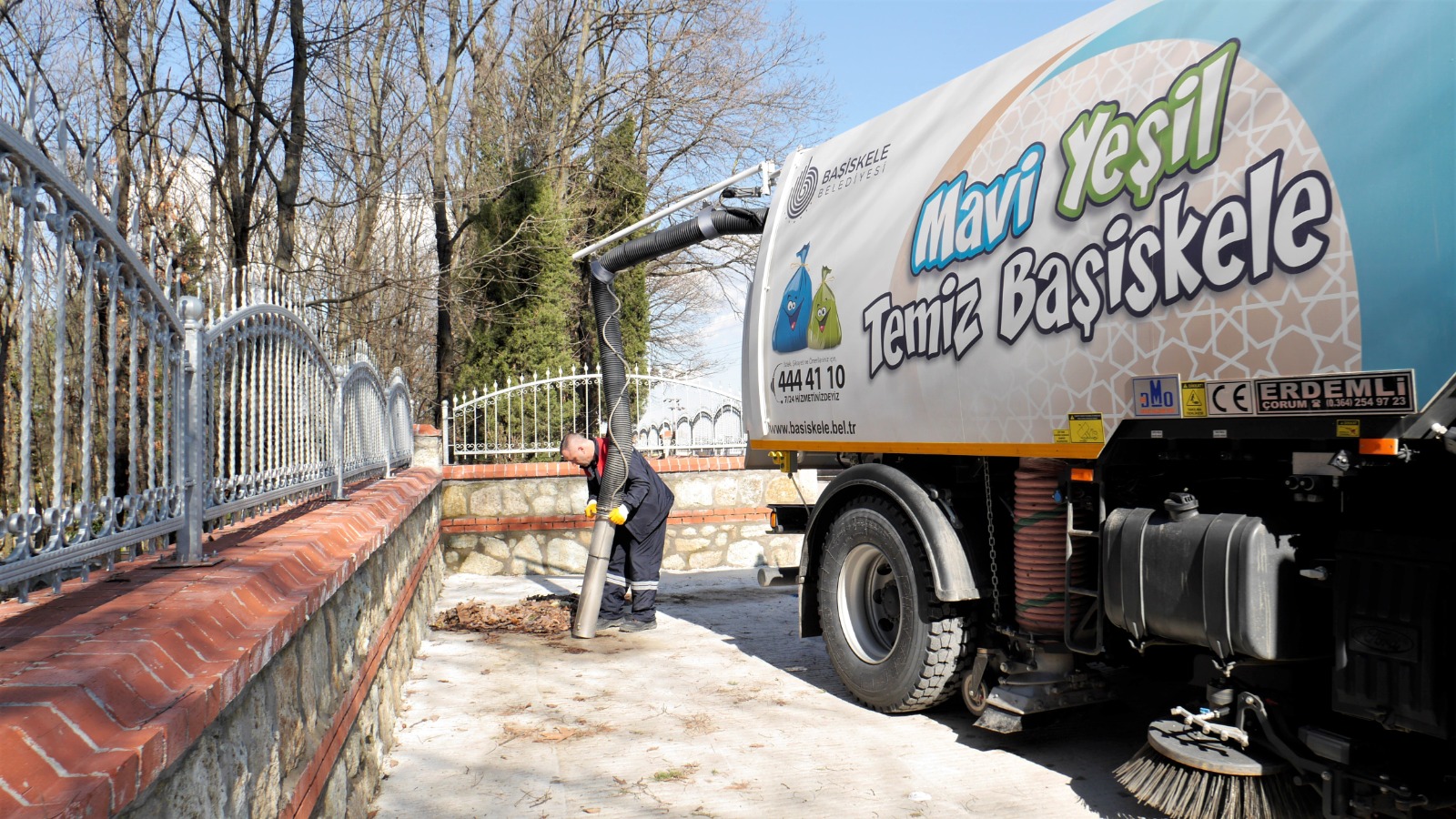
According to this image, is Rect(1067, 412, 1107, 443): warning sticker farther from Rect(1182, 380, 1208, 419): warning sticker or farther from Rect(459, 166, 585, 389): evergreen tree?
Rect(459, 166, 585, 389): evergreen tree

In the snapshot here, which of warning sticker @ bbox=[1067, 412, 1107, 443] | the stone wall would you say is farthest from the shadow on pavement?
the stone wall

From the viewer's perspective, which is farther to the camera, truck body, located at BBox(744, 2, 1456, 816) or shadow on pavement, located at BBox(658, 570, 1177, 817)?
shadow on pavement, located at BBox(658, 570, 1177, 817)

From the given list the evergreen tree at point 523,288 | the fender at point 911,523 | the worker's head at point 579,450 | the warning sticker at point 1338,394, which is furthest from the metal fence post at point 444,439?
the warning sticker at point 1338,394

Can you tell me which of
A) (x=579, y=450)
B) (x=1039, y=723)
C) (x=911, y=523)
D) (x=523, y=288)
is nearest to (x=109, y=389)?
(x=911, y=523)

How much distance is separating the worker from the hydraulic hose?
0.41 feet

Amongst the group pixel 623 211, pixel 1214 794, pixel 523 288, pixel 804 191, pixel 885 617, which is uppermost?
pixel 623 211

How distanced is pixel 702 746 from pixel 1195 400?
8.46 ft

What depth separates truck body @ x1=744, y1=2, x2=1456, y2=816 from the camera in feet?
9.29

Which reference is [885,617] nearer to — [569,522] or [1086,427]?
[1086,427]

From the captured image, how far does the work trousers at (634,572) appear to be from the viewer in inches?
293

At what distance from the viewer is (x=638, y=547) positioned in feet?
24.7

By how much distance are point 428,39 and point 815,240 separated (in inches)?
629

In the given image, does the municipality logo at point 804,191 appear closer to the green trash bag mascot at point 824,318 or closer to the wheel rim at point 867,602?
the green trash bag mascot at point 824,318

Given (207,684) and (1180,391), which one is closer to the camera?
(207,684)
